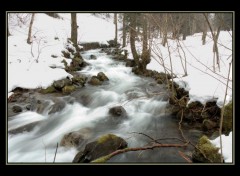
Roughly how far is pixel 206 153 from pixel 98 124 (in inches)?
139

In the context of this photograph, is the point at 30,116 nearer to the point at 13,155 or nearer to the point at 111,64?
the point at 13,155

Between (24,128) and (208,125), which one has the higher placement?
(208,125)

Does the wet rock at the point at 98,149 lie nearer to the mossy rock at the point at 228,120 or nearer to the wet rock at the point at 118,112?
the wet rock at the point at 118,112

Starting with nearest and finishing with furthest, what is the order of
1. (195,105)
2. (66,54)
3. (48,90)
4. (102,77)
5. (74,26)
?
(195,105) < (48,90) < (102,77) < (66,54) < (74,26)

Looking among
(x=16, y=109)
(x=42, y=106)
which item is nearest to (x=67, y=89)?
(x=42, y=106)

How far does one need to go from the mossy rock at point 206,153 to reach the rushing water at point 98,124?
0.59 metres

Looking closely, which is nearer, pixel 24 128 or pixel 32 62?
pixel 24 128

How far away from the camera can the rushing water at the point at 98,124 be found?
5273mm

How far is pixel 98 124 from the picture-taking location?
704 cm

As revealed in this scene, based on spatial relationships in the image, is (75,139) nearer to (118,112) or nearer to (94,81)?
(118,112)

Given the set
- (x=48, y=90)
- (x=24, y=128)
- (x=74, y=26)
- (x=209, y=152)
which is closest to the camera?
(x=209, y=152)

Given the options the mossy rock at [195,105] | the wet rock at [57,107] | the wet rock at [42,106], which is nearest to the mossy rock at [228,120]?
the mossy rock at [195,105]

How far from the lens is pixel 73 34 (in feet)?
54.2
